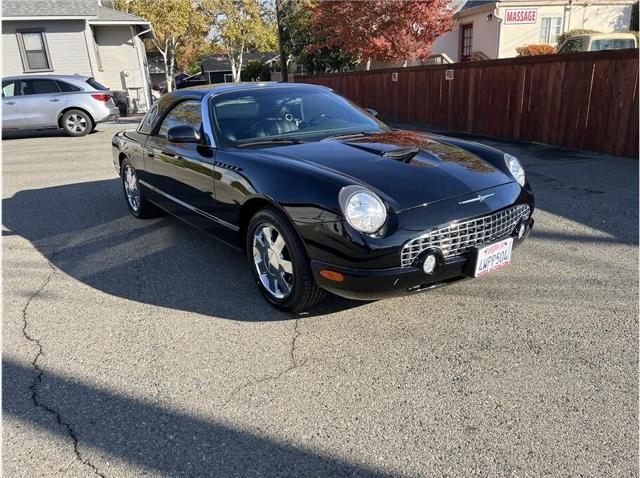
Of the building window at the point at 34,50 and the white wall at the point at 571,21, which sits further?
the white wall at the point at 571,21

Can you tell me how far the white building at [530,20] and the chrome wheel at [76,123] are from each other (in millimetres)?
15935

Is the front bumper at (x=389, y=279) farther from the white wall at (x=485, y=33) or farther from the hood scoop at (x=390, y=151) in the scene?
the white wall at (x=485, y=33)

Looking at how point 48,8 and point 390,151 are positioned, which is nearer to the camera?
point 390,151

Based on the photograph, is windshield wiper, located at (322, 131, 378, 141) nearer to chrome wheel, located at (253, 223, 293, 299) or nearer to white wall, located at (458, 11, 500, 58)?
chrome wheel, located at (253, 223, 293, 299)

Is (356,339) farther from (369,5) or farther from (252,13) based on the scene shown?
(252,13)

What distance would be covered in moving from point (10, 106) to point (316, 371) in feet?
46.1

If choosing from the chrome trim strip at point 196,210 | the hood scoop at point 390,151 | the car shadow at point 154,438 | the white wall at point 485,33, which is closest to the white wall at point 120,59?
the white wall at point 485,33

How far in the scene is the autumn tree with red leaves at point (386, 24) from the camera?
16.5 meters

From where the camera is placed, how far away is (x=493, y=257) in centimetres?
305

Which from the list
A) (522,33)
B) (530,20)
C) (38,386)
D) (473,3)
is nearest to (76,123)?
(38,386)

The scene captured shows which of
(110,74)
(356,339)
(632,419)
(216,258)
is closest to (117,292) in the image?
(216,258)

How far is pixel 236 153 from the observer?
3.59m

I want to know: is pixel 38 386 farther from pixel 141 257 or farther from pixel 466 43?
pixel 466 43

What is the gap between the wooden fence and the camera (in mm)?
7730
